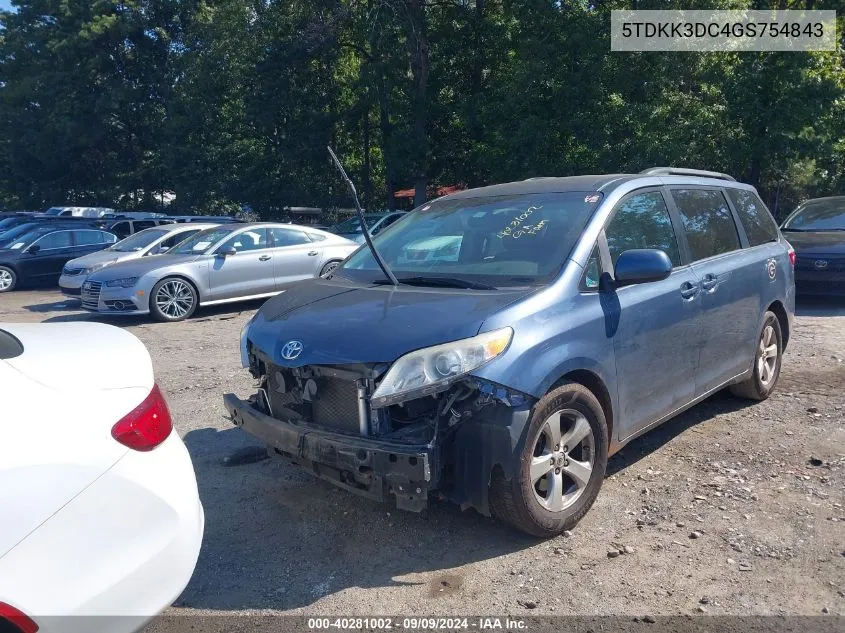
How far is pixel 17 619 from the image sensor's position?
216 cm

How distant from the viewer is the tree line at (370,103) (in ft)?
56.7

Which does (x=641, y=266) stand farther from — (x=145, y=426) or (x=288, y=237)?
(x=288, y=237)

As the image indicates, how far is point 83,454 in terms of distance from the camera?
2.38 m

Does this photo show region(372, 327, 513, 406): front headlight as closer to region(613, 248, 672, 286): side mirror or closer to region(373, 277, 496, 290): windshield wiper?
region(373, 277, 496, 290): windshield wiper

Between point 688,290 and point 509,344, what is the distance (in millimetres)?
1791

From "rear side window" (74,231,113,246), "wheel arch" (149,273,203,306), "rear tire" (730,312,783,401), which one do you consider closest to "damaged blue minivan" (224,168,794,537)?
"rear tire" (730,312,783,401)

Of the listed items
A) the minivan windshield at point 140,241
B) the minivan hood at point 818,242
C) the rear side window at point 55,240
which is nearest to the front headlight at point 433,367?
the minivan hood at point 818,242

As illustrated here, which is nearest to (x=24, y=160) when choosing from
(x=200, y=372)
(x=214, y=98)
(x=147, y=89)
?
(x=147, y=89)

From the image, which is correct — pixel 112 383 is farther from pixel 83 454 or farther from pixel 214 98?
pixel 214 98

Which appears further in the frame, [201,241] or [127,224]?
[127,224]

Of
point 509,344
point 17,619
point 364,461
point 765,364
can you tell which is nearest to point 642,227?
point 509,344

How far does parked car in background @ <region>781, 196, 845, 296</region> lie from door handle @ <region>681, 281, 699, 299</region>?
6.99 meters

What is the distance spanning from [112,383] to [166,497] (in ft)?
1.52

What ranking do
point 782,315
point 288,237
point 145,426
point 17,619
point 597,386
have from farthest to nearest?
point 288,237
point 782,315
point 597,386
point 145,426
point 17,619
